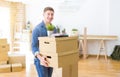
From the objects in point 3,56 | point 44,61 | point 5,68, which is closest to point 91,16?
point 3,56

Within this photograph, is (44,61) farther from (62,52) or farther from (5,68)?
(5,68)

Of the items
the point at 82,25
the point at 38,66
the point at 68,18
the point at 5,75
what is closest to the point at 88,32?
the point at 82,25

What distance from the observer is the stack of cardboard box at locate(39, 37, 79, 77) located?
2033mm

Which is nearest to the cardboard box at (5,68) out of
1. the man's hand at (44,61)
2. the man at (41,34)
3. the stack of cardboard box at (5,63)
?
the stack of cardboard box at (5,63)

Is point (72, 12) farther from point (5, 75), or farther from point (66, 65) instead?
point (66, 65)

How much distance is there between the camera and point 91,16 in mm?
6656

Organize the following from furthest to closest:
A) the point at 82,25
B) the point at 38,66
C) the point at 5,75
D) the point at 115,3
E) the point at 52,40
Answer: the point at 82,25 < the point at 115,3 < the point at 5,75 < the point at 38,66 < the point at 52,40

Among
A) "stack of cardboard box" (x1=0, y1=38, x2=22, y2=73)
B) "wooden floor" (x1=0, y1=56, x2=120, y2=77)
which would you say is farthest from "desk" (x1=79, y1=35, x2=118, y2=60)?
"stack of cardboard box" (x1=0, y1=38, x2=22, y2=73)

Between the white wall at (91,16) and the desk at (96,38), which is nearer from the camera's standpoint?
the desk at (96,38)

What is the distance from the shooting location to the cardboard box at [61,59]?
203cm

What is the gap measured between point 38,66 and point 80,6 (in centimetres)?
473

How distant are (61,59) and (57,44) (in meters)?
0.17

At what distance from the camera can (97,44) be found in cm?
672

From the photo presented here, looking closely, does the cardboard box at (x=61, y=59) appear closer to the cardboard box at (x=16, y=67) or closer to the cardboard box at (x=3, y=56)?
the cardboard box at (x=16, y=67)
